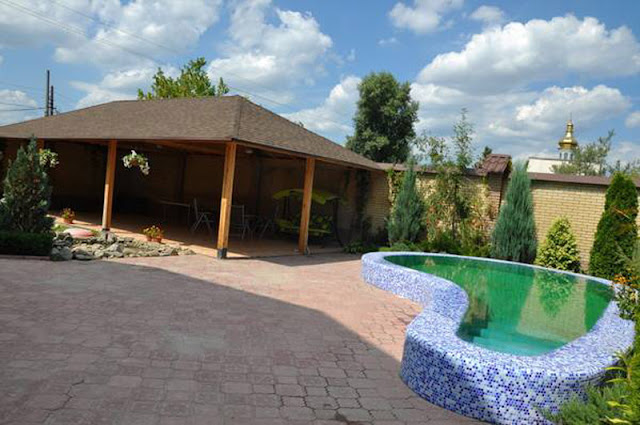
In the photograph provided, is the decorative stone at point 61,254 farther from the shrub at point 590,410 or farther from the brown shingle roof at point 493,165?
the brown shingle roof at point 493,165

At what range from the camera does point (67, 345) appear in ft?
13.7

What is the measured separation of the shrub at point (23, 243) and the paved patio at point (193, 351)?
53cm

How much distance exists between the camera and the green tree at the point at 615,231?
399 inches

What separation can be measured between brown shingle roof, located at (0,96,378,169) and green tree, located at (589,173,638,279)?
6098 millimetres

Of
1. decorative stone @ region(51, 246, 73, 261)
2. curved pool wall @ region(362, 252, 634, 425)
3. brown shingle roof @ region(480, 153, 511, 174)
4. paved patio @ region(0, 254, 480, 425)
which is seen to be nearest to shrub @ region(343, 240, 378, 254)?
brown shingle roof @ region(480, 153, 511, 174)

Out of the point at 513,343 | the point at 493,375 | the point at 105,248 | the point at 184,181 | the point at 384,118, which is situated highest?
the point at 384,118

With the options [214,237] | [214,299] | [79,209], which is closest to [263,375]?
[214,299]

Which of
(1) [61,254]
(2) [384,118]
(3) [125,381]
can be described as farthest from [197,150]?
(2) [384,118]

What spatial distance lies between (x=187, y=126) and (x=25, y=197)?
12.5 ft

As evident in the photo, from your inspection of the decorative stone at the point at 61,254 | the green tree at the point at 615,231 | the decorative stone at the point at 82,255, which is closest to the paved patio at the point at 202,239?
the decorative stone at the point at 82,255

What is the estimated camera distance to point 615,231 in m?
10.2

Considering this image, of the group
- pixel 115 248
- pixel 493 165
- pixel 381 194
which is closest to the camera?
pixel 115 248

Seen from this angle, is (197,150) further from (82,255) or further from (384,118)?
(384,118)

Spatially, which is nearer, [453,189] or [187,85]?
[453,189]
